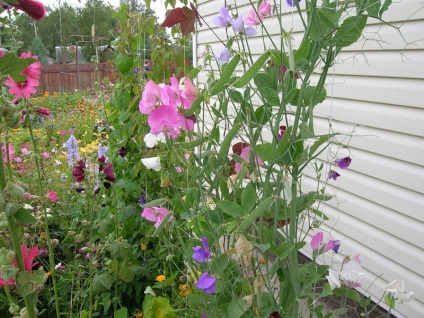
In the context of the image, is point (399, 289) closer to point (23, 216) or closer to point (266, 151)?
point (266, 151)

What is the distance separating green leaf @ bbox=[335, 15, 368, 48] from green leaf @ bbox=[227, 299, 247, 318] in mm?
577

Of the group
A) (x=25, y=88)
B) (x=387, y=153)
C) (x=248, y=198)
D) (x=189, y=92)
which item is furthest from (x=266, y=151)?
(x=387, y=153)

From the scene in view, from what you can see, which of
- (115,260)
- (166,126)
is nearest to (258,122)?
(166,126)

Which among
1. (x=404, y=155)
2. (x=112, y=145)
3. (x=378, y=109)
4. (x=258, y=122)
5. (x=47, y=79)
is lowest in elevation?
(x=47, y=79)

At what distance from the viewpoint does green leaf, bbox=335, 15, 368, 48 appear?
2.90ft

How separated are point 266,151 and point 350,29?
0.86 feet

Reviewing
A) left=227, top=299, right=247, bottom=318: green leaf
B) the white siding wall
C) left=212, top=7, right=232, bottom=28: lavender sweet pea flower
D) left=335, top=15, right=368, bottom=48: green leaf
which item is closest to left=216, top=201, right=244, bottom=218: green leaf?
left=227, top=299, right=247, bottom=318: green leaf

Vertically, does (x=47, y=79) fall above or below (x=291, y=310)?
below

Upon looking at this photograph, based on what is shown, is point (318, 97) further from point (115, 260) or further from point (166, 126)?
point (115, 260)

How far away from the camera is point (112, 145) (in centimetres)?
296

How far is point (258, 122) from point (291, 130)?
0.50 feet

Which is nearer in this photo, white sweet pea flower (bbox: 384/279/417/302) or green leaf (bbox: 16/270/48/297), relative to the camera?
green leaf (bbox: 16/270/48/297)

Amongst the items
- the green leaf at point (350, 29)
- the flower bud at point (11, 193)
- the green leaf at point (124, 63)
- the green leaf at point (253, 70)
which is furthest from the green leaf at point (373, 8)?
the green leaf at point (124, 63)

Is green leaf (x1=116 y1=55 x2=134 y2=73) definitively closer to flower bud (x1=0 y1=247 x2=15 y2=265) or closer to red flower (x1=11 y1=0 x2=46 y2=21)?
red flower (x1=11 y1=0 x2=46 y2=21)
